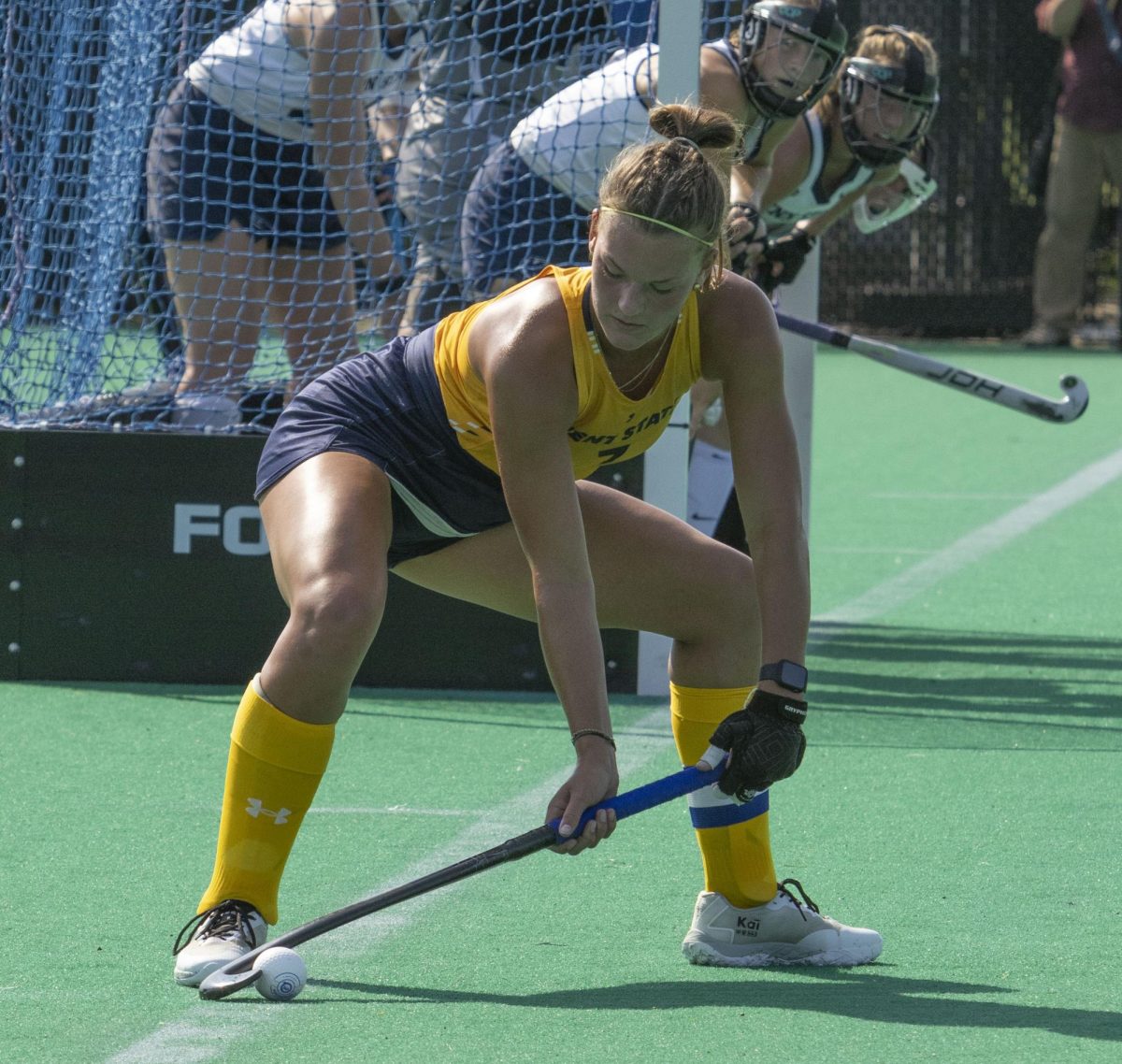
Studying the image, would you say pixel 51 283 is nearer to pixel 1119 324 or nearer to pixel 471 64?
pixel 471 64

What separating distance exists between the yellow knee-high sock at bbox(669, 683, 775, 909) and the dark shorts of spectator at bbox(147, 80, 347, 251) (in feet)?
8.68

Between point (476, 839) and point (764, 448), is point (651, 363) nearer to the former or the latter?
point (764, 448)

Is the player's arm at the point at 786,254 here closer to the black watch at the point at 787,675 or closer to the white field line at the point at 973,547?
the white field line at the point at 973,547

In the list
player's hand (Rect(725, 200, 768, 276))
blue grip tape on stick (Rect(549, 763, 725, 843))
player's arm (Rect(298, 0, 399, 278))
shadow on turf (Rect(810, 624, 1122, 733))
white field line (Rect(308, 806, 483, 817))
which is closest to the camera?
blue grip tape on stick (Rect(549, 763, 725, 843))

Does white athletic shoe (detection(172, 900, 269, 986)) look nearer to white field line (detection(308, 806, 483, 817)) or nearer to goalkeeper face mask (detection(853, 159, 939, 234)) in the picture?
white field line (detection(308, 806, 483, 817))

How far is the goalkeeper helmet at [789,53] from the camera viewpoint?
461cm

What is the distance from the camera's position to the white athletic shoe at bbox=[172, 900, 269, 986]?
2.79 meters

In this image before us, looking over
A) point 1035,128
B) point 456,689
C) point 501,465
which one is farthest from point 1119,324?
point 501,465

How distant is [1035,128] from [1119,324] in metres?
1.57

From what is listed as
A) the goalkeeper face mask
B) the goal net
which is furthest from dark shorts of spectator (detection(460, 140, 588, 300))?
the goalkeeper face mask

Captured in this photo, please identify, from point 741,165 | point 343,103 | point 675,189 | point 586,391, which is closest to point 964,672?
point 741,165

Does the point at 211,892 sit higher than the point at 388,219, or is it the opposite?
the point at 388,219

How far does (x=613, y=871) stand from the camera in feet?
11.1

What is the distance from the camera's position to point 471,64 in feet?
18.0
